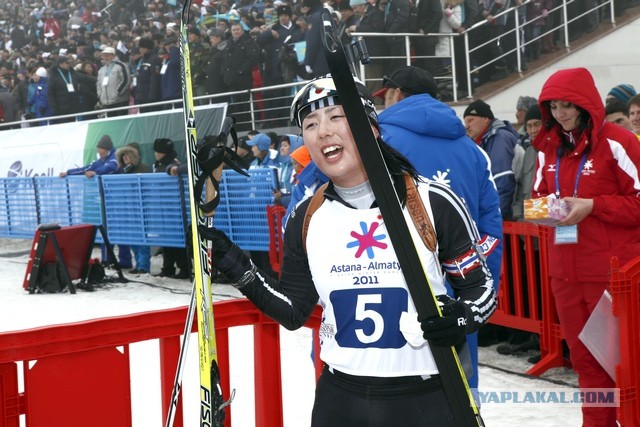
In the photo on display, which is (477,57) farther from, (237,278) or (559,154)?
(237,278)

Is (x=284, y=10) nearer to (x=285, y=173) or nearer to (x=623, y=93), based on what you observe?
(x=285, y=173)

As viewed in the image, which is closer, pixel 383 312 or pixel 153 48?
pixel 383 312

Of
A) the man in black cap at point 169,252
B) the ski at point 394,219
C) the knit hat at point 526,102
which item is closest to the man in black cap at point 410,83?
the ski at point 394,219

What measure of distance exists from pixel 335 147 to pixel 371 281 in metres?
0.38

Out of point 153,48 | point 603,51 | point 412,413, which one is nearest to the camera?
point 412,413

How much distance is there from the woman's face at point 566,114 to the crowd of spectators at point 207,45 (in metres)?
8.13

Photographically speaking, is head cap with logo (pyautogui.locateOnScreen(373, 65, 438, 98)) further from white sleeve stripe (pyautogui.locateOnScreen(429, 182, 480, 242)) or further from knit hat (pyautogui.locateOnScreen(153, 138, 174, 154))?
knit hat (pyautogui.locateOnScreen(153, 138, 174, 154))

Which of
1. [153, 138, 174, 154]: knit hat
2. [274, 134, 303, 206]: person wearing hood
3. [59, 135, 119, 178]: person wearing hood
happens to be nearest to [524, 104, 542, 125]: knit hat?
[274, 134, 303, 206]: person wearing hood

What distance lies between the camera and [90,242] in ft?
37.6

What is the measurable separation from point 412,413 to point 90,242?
31.1 feet

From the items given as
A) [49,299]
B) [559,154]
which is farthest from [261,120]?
→ [559,154]

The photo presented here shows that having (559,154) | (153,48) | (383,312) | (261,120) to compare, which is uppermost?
(153,48)

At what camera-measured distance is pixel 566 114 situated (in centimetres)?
456

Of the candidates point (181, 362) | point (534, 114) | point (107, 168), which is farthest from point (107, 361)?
point (107, 168)
